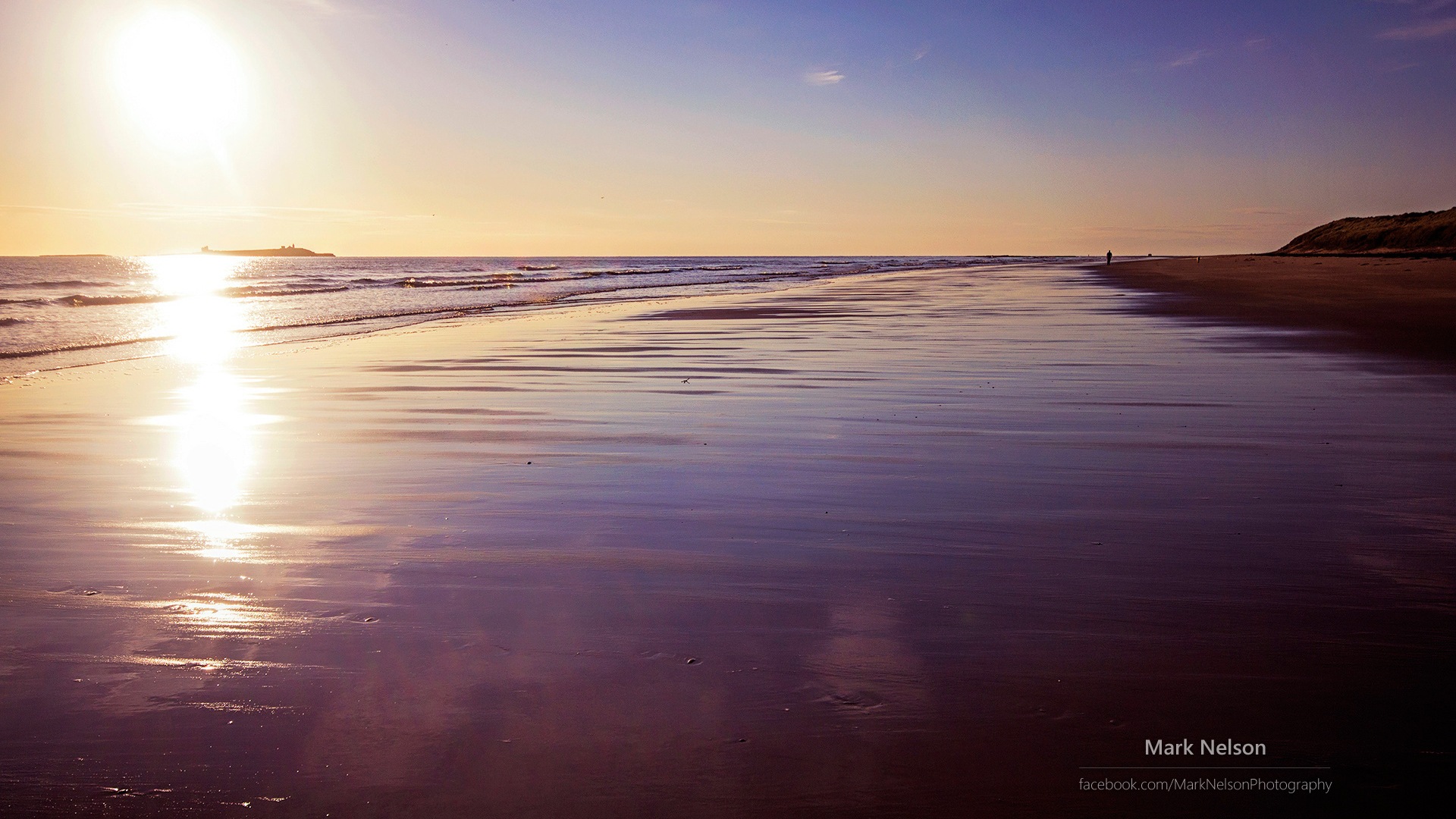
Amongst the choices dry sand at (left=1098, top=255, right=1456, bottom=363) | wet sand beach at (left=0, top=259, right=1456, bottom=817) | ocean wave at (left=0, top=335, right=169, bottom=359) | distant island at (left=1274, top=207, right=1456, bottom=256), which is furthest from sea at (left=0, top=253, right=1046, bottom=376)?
distant island at (left=1274, top=207, right=1456, bottom=256)

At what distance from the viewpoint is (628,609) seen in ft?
12.9

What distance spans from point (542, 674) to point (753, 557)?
153 cm

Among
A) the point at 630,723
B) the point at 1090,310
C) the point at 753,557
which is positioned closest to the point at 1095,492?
the point at 753,557

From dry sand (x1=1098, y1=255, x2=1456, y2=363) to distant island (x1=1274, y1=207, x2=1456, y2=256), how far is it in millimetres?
25445

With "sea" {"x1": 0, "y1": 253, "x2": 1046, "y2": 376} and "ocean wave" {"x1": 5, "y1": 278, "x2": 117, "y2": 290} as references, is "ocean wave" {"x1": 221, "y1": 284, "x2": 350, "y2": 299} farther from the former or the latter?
"ocean wave" {"x1": 5, "y1": 278, "x2": 117, "y2": 290}

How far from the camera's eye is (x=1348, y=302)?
2353cm

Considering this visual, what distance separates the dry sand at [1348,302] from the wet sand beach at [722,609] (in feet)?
24.5

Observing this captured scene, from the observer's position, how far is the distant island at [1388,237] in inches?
2692

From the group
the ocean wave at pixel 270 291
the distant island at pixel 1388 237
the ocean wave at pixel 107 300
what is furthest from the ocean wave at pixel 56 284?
the distant island at pixel 1388 237

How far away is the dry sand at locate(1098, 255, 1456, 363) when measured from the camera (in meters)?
15.1

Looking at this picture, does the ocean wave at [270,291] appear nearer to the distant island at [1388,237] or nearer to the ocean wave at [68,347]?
the ocean wave at [68,347]

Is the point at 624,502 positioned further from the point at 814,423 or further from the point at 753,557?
the point at 814,423

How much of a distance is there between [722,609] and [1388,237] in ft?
306

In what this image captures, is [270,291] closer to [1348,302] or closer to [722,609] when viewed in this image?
[1348,302]
